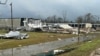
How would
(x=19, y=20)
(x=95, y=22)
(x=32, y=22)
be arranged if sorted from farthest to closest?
(x=95, y=22) → (x=19, y=20) → (x=32, y=22)

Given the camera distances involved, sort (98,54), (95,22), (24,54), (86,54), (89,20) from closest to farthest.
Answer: (98,54) → (86,54) → (24,54) → (89,20) → (95,22)

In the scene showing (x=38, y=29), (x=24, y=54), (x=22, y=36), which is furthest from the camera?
(x=38, y=29)

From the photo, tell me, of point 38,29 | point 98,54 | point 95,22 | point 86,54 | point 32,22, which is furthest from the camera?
point 95,22

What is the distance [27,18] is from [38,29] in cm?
2852

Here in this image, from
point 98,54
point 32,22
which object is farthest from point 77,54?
point 32,22

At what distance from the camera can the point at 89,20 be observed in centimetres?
16362

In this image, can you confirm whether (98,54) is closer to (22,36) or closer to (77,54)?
(77,54)

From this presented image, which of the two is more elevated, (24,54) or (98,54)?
(98,54)

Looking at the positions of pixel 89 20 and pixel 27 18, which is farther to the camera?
pixel 89 20

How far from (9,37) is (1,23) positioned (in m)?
88.7

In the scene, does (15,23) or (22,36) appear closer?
(22,36)

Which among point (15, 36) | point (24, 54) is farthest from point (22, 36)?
point (24, 54)

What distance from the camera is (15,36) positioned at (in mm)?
66000

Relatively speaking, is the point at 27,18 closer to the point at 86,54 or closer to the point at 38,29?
the point at 38,29
